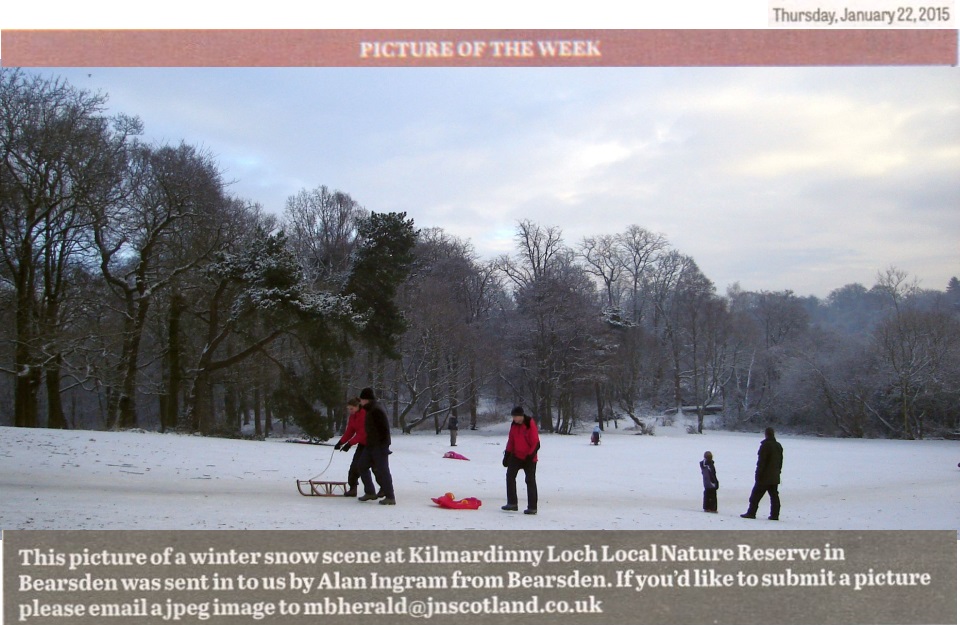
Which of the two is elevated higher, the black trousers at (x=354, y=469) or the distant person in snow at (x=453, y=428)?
the black trousers at (x=354, y=469)

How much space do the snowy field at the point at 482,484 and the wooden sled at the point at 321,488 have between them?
0.22 m

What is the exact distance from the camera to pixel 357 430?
8469 millimetres

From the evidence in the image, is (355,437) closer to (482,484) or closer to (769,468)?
(482,484)

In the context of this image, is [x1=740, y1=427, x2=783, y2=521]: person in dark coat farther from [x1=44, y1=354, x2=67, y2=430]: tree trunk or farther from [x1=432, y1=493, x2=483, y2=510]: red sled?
[x1=44, y1=354, x2=67, y2=430]: tree trunk

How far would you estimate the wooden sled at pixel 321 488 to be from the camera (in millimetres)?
8688

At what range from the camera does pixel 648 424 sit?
632 inches

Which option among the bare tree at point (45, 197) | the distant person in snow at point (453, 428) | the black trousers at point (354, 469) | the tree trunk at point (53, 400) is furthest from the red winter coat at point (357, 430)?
the tree trunk at point (53, 400)

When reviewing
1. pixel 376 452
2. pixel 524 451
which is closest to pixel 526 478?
pixel 524 451

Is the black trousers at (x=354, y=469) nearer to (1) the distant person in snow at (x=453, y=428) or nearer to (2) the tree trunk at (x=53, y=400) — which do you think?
(1) the distant person in snow at (x=453, y=428)

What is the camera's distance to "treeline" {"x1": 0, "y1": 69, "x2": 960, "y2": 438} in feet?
41.2

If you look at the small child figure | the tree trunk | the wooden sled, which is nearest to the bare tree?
the tree trunk
